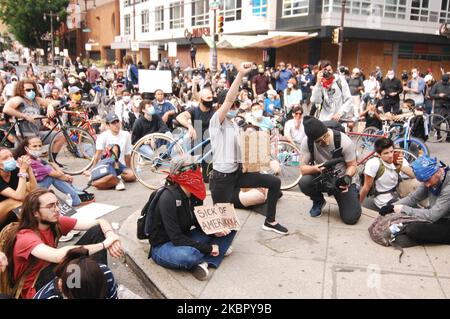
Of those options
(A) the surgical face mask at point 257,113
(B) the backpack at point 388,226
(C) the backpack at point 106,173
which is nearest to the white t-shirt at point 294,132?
(A) the surgical face mask at point 257,113

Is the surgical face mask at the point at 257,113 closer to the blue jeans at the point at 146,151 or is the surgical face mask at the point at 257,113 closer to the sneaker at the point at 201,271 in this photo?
the blue jeans at the point at 146,151

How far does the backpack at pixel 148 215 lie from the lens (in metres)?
3.92

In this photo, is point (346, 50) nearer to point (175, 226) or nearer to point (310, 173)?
point (310, 173)

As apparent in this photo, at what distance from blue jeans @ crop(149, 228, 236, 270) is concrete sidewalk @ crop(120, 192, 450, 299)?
100 mm

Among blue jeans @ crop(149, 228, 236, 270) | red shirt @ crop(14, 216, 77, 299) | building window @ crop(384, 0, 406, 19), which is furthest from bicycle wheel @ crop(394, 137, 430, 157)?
building window @ crop(384, 0, 406, 19)

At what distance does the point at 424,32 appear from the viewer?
2997cm

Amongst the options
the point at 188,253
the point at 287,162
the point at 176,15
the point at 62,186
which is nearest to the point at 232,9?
the point at 176,15

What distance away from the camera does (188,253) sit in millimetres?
3869

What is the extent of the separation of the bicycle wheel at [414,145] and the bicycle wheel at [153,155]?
3930 mm

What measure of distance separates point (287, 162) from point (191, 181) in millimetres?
3392

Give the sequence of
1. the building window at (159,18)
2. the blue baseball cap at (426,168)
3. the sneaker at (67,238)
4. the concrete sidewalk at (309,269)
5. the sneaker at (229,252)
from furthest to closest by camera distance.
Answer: the building window at (159,18) < the sneaker at (67,238) < the sneaker at (229,252) < the blue baseball cap at (426,168) < the concrete sidewalk at (309,269)

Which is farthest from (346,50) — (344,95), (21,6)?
(21,6)

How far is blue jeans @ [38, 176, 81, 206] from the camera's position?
5.70 meters

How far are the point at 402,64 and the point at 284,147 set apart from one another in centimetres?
2640
